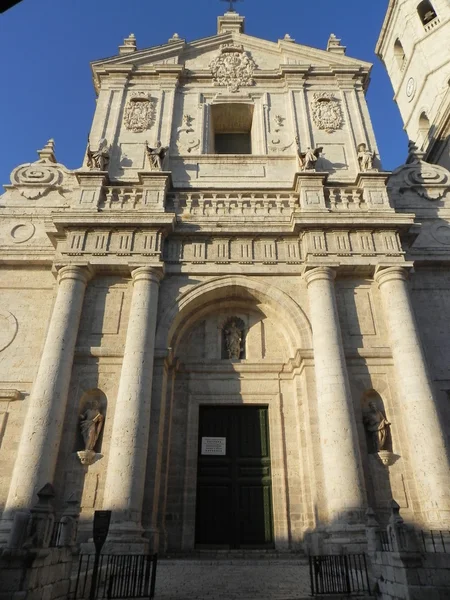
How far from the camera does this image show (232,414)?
12.2m

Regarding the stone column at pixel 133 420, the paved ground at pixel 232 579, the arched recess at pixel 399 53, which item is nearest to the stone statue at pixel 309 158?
the stone column at pixel 133 420

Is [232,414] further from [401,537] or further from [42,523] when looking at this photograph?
[42,523]

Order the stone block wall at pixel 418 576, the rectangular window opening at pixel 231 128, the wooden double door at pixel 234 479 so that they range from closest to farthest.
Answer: the stone block wall at pixel 418 576
the wooden double door at pixel 234 479
the rectangular window opening at pixel 231 128

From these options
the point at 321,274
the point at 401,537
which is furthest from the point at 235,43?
the point at 401,537

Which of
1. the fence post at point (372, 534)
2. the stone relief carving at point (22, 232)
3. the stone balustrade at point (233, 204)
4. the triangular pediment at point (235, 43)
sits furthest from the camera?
the triangular pediment at point (235, 43)

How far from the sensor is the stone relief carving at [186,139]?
16.1m

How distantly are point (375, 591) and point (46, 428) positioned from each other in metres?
7.18

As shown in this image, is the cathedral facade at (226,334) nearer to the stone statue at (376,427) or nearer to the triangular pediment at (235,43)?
the stone statue at (376,427)

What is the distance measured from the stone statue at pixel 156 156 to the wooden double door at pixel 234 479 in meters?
7.74

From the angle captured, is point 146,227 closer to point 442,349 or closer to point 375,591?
point 442,349

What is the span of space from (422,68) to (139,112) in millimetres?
14830

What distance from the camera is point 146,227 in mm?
12953

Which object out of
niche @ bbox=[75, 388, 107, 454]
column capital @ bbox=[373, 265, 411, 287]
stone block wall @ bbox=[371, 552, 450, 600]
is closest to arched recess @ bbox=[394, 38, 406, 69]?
column capital @ bbox=[373, 265, 411, 287]

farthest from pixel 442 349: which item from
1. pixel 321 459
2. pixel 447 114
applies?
pixel 447 114
